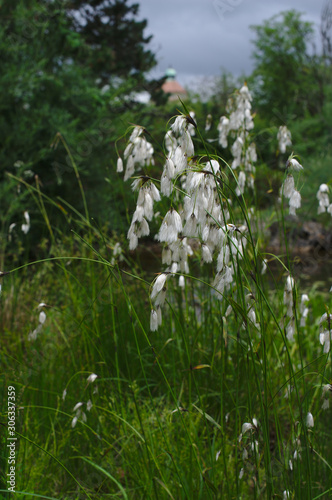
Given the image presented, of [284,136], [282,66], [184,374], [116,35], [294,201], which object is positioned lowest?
[184,374]

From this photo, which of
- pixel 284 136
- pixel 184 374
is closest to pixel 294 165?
pixel 284 136

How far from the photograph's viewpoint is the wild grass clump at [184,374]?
1.09 m

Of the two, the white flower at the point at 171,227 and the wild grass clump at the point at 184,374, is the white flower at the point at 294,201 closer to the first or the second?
the wild grass clump at the point at 184,374

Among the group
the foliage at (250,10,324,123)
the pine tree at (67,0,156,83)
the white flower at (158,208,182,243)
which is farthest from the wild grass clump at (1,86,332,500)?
the foliage at (250,10,324,123)

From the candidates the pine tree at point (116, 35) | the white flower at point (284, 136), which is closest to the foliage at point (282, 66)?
the pine tree at point (116, 35)

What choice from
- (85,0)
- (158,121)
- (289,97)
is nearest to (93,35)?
(85,0)

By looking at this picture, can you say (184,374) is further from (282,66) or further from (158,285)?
(282,66)

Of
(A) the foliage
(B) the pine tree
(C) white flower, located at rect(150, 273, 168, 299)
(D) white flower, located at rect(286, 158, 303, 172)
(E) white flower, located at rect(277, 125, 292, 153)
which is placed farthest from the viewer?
(A) the foliage

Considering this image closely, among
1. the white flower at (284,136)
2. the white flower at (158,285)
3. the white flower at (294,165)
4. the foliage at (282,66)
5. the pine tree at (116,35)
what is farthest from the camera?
the foliage at (282,66)

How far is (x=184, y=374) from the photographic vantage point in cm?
226

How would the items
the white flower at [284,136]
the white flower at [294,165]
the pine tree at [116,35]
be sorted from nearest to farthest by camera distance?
the white flower at [294,165] < the white flower at [284,136] < the pine tree at [116,35]

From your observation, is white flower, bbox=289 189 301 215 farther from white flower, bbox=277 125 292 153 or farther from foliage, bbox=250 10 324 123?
foliage, bbox=250 10 324 123

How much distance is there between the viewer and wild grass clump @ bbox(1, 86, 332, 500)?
1.09 metres

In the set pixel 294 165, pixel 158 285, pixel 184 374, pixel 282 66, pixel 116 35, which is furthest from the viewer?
pixel 282 66
